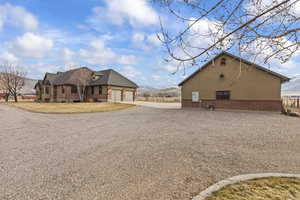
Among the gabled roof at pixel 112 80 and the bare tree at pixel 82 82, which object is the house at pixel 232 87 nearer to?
the gabled roof at pixel 112 80

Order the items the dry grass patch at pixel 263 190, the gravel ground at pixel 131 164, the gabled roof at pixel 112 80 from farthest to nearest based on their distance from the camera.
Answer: the gabled roof at pixel 112 80 < the gravel ground at pixel 131 164 < the dry grass patch at pixel 263 190

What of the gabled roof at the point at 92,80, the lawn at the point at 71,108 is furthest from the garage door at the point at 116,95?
the lawn at the point at 71,108

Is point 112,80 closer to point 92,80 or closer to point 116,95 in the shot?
point 116,95

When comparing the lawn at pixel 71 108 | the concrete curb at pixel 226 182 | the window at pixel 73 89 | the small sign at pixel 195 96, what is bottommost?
the concrete curb at pixel 226 182

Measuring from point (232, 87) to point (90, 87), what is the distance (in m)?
26.1

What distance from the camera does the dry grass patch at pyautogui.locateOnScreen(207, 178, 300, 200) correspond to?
87.0 inches

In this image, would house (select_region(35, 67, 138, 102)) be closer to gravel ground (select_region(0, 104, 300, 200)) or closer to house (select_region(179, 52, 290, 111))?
house (select_region(179, 52, 290, 111))

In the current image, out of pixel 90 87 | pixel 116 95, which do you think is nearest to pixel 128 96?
pixel 116 95

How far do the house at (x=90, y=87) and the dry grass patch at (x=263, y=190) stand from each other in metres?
26.7

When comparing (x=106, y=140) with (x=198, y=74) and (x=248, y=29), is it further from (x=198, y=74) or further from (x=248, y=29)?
(x=198, y=74)

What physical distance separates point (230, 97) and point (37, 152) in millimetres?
16480

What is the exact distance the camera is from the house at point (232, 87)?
13.7m

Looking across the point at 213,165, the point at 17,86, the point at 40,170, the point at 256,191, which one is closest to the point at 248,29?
the point at 256,191

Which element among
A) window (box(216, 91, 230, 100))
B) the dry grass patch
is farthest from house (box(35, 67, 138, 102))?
the dry grass patch
